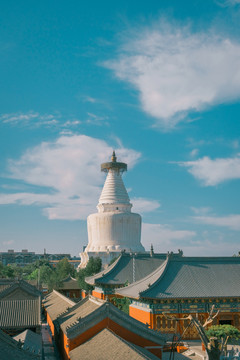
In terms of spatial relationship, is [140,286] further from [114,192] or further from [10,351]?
[114,192]

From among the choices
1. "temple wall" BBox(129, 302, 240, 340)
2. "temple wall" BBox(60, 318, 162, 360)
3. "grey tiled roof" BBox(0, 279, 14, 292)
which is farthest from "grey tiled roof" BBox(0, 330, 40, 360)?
"grey tiled roof" BBox(0, 279, 14, 292)

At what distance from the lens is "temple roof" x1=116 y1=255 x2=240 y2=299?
2602cm

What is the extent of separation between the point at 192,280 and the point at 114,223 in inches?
1743

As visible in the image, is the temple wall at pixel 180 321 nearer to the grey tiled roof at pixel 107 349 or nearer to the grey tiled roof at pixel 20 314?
the grey tiled roof at pixel 20 314

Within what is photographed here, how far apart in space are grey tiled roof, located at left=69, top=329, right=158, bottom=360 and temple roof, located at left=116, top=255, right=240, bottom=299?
9.02 m

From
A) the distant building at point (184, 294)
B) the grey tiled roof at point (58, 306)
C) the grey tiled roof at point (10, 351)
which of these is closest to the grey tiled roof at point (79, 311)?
the grey tiled roof at point (58, 306)

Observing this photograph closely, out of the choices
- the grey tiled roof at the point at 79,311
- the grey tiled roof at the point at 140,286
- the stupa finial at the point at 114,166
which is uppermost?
the stupa finial at the point at 114,166

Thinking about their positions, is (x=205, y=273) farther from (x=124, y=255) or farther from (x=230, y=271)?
(x=124, y=255)

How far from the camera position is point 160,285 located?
26672 mm

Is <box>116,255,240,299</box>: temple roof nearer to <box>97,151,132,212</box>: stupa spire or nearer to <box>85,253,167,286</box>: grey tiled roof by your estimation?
<box>85,253,167,286</box>: grey tiled roof

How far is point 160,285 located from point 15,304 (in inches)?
379

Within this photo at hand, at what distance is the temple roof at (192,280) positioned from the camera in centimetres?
2602

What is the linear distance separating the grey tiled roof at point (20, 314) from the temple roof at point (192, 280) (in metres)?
6.32

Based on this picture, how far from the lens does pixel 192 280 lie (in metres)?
27.7
